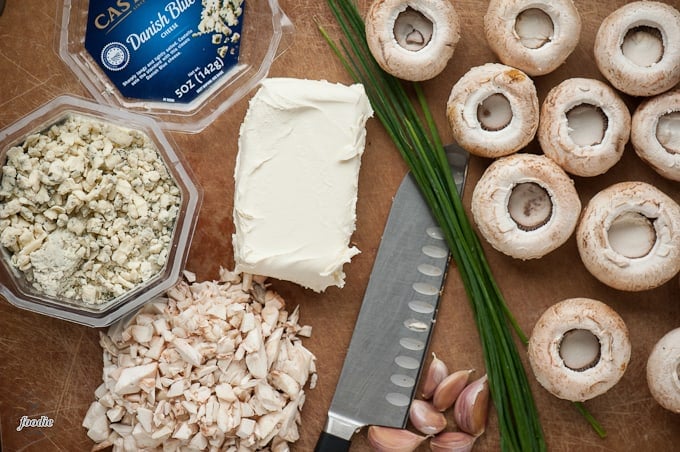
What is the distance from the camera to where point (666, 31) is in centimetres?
193

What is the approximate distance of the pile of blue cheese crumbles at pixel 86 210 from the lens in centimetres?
190

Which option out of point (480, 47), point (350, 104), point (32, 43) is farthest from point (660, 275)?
point (32, 43)

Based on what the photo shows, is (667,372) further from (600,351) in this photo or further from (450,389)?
(450,389)

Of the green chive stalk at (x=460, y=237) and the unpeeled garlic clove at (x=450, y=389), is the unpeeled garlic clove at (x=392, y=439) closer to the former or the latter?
the unpeeled garlic clove at (x=450, y=389)

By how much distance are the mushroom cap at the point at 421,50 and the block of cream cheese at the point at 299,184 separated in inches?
5.4

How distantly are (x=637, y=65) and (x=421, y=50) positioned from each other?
57cm

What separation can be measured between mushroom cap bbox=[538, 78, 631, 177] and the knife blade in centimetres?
25

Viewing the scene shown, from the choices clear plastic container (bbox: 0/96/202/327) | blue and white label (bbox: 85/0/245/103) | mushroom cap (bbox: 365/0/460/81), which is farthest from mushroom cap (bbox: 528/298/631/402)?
blue and white label (bbox: 85/0/245/103)

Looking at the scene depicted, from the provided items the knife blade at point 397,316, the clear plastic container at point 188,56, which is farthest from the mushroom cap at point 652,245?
the clear plastic container at point 188,56

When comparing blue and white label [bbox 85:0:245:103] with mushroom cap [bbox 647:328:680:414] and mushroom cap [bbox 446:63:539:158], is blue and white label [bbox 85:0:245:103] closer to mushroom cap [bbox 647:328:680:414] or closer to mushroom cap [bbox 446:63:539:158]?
mushroom cap [bbox 446:63:539:158]

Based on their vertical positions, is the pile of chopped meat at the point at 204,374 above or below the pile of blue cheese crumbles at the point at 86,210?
below

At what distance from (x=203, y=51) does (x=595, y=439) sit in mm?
1588

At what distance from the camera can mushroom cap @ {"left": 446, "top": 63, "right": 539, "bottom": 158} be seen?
1932mm

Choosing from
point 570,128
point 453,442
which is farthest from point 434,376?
point 570,128
